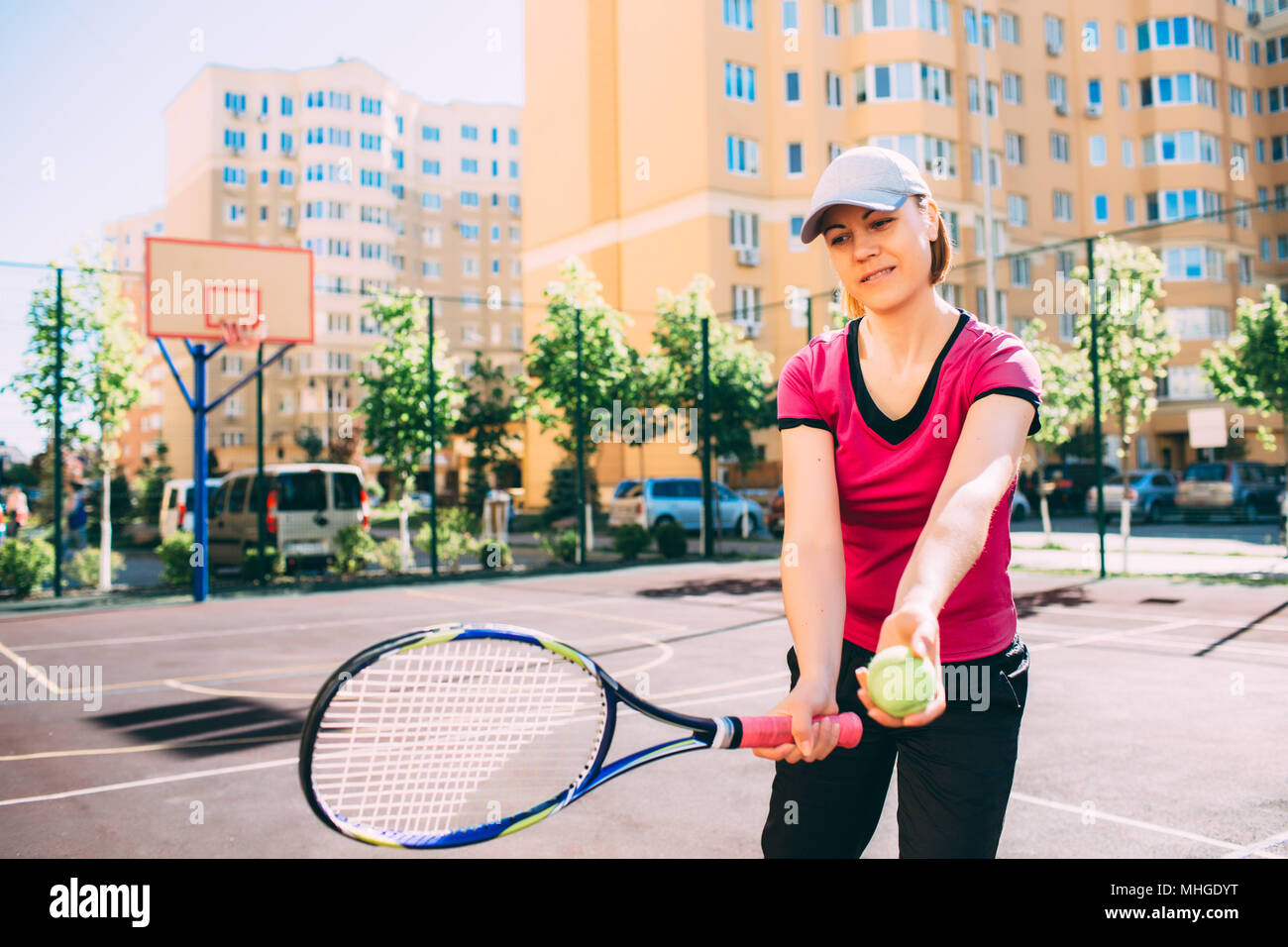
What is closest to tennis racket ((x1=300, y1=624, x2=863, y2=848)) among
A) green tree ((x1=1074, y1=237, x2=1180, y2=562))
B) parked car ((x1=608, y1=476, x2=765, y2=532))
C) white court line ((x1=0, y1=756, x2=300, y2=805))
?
white court line ((x1=0, y1=756, x2=300, y2=805))

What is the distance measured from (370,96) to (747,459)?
180ft

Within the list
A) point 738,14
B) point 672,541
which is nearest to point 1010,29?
point 738,14

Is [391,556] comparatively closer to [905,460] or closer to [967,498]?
[905,460]

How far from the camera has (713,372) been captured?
29.5m

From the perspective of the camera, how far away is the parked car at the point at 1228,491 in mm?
30703

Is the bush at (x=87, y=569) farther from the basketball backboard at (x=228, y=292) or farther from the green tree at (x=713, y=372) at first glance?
the green tree at (x=713, y=372)

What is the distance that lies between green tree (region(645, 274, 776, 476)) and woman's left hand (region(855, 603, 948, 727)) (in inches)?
1037

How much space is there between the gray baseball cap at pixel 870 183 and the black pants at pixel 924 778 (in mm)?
1127

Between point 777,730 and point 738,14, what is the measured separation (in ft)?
138

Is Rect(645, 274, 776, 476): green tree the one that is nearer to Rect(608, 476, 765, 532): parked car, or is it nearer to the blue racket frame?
Rect(608, 476, 765, 532): parked car

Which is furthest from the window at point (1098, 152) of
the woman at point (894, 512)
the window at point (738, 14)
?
the woman at point (894, 512)
